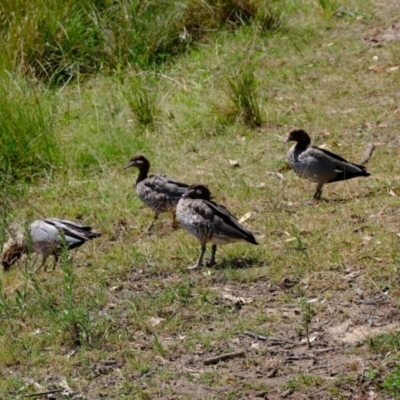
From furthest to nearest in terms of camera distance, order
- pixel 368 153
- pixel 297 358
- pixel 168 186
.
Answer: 1. pixel 368 153
2. pixel 168 186
3. pixel 297 358

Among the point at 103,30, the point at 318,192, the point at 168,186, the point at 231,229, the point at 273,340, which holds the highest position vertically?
the point at 273,340

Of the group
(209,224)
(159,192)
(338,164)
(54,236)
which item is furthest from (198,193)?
(338,164)

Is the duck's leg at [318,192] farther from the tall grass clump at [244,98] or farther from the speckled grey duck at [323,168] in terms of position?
the tall grass clump at [244,98]

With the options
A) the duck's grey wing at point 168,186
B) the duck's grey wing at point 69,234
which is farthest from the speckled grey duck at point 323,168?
the duck's grey wing at point 69,234

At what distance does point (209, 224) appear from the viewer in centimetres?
773

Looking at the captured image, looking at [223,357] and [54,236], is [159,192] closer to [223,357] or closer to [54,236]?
[54,236]

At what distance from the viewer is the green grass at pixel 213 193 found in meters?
6.39

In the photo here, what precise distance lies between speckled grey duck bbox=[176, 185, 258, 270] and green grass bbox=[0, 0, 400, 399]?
0.65 ft

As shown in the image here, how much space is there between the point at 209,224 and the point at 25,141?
3442 mm

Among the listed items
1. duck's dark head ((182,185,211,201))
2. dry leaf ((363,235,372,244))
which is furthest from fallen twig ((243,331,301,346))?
duck's dark head ((182,185,211,201))

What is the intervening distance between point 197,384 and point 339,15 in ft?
28.5

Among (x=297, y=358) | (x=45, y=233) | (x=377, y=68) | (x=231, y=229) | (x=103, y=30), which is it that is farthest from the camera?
(x=103, y=30)

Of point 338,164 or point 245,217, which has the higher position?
point 338,164

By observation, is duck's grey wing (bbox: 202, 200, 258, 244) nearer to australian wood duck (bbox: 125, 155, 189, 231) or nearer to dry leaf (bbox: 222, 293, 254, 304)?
dry leaf (bbox: 222, 293, 254, 304)
